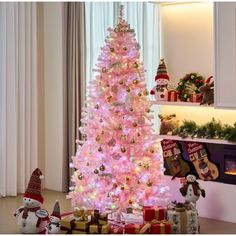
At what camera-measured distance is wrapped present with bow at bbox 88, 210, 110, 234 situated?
466 cm

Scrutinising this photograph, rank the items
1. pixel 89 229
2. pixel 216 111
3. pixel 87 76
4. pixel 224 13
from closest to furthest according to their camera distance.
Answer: pixel 89 229 → pixel 224 13 → pixel 216 111 → pixel 87 76

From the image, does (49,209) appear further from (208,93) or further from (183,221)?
(208,93)

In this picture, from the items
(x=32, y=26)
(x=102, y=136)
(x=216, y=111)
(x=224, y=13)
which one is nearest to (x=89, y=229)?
(x=102, y=136)

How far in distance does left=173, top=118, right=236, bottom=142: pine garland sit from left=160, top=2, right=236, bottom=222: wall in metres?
0.22

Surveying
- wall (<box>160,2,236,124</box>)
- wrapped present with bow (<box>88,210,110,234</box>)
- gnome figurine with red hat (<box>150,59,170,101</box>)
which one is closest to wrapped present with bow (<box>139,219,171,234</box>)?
wrapped present with bow (<box>88,210,110,234</box>)

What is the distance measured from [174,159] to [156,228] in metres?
1.32

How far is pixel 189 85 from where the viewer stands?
5832 millimetres

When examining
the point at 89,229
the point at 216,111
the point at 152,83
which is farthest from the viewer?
the point at 152,83

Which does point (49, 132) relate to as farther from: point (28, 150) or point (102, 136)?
point (102, 136)

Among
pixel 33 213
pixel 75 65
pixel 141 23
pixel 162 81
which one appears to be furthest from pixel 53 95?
pixel 33 213

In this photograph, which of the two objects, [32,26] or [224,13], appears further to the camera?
[32,26]

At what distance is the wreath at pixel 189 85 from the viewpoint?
580cm

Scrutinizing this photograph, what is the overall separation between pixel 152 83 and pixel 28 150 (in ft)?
5.27

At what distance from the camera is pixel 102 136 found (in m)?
5.42
